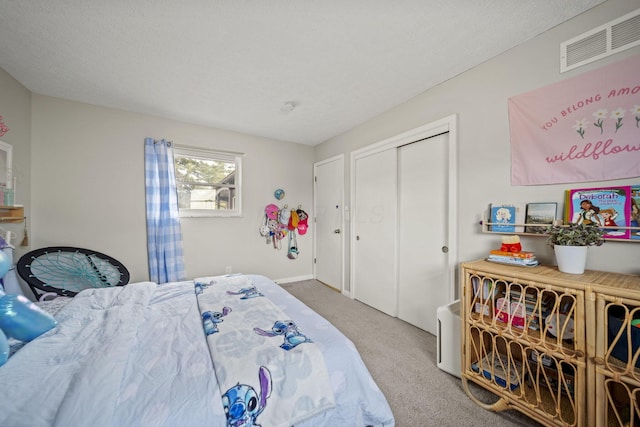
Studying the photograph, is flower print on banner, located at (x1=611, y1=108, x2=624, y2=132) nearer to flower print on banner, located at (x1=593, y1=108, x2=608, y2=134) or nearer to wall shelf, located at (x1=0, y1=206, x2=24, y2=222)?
flower print on banner, located at (x1=593, y1=108, x2=608, y2=134)

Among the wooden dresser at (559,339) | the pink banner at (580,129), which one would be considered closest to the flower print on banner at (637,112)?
the pink banner at (580,129)

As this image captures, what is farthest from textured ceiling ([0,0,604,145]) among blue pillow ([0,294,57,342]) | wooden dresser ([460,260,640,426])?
blue pillow ([0,294,57,342])

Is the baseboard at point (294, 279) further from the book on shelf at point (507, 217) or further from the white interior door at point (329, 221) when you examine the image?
the book on shelf at point (507, 217)

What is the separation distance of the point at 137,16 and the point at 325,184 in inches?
110

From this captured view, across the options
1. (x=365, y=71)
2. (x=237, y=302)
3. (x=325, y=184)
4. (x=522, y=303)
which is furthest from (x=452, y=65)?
(x=237, y=302)

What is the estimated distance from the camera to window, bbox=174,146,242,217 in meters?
3.15

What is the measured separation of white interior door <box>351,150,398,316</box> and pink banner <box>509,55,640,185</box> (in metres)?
1.18

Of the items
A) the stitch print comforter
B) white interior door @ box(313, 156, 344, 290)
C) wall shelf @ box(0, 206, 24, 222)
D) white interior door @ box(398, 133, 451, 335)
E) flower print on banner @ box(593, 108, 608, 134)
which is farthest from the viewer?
white interior door @ box(313, 156, 344, 290)

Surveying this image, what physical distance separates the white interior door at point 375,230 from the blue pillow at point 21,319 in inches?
107

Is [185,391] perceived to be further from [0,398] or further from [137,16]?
[137,16]

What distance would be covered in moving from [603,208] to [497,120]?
2.86ft

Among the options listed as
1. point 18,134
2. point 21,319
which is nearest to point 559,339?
point 21,319

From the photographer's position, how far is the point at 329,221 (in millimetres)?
3748

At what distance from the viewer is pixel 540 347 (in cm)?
123
